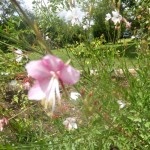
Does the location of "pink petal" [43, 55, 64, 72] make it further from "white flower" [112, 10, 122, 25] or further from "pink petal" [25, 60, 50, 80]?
"white flower" [112, 10, 122, 25]

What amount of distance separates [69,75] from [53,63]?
0.05 metres

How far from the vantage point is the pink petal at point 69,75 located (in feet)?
2.18

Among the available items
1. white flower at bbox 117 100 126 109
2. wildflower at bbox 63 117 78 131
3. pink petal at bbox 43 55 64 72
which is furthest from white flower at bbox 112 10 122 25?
pink petal at bbox 43 55 64 72

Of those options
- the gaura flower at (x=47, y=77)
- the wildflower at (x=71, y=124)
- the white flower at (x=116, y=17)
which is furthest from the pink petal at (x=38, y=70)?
the white flower at (x=116, y=17)

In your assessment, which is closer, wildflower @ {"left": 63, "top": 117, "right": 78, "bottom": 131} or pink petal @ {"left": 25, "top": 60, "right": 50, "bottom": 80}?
pink petal @ {"left": 25, "top": 60, "right": 50, "bottom": 80}

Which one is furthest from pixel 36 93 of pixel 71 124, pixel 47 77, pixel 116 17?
pixel 116 17

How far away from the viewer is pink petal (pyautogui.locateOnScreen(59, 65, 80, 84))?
66 cm

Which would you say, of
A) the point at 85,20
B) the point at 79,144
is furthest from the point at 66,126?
the point at 85,20

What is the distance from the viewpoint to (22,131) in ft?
6.79

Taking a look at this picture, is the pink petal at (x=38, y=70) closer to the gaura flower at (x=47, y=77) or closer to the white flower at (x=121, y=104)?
the gaura flower at (x=47, y=77)

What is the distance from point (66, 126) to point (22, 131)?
14.0 inches

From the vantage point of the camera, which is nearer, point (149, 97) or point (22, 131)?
point (149, 97)

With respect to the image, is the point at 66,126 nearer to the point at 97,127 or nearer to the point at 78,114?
the point at 97,127

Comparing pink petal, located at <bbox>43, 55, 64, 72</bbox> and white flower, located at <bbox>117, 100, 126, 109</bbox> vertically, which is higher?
white flower, located at <bbox>117, 100, 126, 109</bbox>
